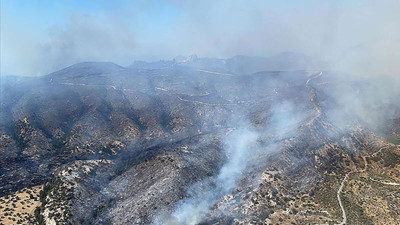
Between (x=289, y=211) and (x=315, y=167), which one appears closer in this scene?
(x=289, y=211)

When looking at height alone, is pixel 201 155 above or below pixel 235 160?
above

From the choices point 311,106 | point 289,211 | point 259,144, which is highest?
point 311,106

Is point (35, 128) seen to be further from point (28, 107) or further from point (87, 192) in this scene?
point (87, 192)

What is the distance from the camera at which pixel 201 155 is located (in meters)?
98.6

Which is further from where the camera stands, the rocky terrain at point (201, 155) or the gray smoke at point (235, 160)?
the rocky terrain at point (201, 155)

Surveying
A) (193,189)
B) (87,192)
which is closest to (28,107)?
(87,192)

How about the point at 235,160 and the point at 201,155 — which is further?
the point at 201,155

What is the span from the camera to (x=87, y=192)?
8538 cm

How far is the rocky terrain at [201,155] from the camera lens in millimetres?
77625

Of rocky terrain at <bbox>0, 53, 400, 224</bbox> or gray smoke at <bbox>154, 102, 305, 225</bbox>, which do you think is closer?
gray smoke at <bbox>154, 102, 305, 225</bbox>

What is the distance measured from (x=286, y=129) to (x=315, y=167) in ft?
70.5

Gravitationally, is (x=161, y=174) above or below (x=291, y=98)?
below

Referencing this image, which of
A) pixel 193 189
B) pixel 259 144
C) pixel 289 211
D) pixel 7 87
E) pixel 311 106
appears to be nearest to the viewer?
pixel 289 211

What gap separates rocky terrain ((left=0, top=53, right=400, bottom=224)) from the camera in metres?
77.6
